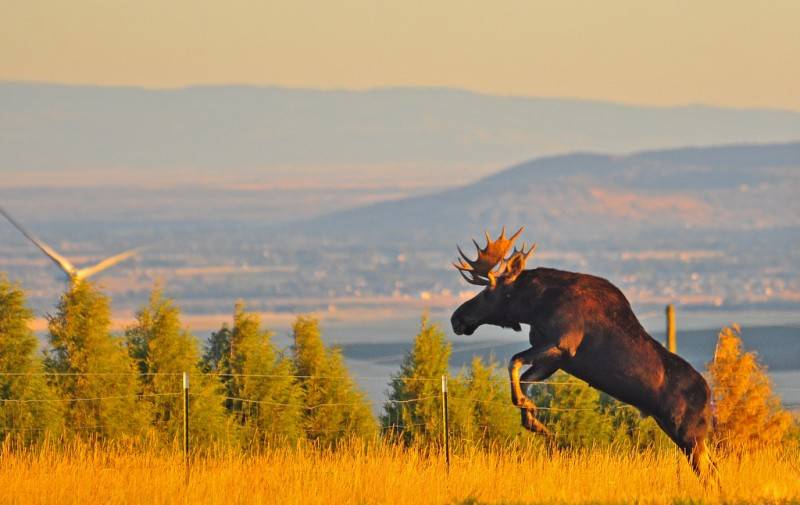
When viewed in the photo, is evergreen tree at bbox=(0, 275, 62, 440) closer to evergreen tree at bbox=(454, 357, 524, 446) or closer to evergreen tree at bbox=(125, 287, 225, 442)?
evergreen tree at bbox=(125, 287, 225, 442)

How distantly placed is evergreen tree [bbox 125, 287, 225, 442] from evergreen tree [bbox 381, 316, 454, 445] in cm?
292

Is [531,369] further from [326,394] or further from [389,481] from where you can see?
[326,394]

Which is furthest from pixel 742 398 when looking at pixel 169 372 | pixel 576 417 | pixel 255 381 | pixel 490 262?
pixel 490 262

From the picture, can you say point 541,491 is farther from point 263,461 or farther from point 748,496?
point 263,461

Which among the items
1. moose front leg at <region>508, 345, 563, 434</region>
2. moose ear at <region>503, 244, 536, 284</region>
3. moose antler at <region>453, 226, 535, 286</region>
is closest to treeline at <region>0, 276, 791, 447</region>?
moose antler at <region>453, 226, 535, 286</region>

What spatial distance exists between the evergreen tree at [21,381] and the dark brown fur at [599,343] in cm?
1034

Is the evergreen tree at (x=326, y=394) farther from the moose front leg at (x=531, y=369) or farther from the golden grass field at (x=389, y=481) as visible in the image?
the moose front leg at (x=531, y=369)

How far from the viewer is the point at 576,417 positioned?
101ft

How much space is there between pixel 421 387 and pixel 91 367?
5.25 meters

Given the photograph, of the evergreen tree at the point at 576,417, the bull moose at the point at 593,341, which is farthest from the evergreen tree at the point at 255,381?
the bull moose at the point at 593,341

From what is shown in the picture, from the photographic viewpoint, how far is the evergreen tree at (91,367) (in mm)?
27391

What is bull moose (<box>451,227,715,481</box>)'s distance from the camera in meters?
16.9

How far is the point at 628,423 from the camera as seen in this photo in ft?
105

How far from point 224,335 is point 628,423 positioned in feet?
21.4
